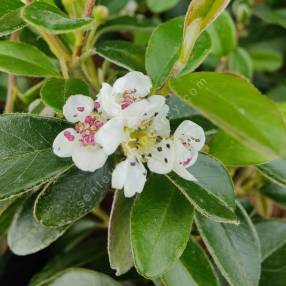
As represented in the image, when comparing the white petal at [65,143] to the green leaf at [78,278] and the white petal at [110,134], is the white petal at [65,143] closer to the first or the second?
the white petal at [110,134]

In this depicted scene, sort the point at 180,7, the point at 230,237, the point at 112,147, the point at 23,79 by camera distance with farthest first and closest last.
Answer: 1. the point at 180,7
2. the point at 23,79
3. the point at 230,237
4. the point at 112,147

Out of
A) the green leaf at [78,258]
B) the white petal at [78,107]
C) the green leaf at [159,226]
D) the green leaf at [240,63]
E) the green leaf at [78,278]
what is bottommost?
the green leaf at [78,258]

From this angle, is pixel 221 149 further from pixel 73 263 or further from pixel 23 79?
pixel 23 79

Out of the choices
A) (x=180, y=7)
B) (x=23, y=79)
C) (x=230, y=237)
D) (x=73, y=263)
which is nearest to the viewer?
(x=230, y=237)

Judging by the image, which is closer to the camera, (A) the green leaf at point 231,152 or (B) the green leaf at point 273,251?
(A) the green leaf at point 231,152

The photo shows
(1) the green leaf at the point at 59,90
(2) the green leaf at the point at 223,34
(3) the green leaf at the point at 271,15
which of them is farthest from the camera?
(3) the green leaf at the point at 271,15

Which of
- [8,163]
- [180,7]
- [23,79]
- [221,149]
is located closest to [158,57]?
[221,149]

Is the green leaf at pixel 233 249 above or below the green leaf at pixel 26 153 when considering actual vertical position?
below

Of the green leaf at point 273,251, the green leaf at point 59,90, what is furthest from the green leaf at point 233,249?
the green leaf at point 59,90
